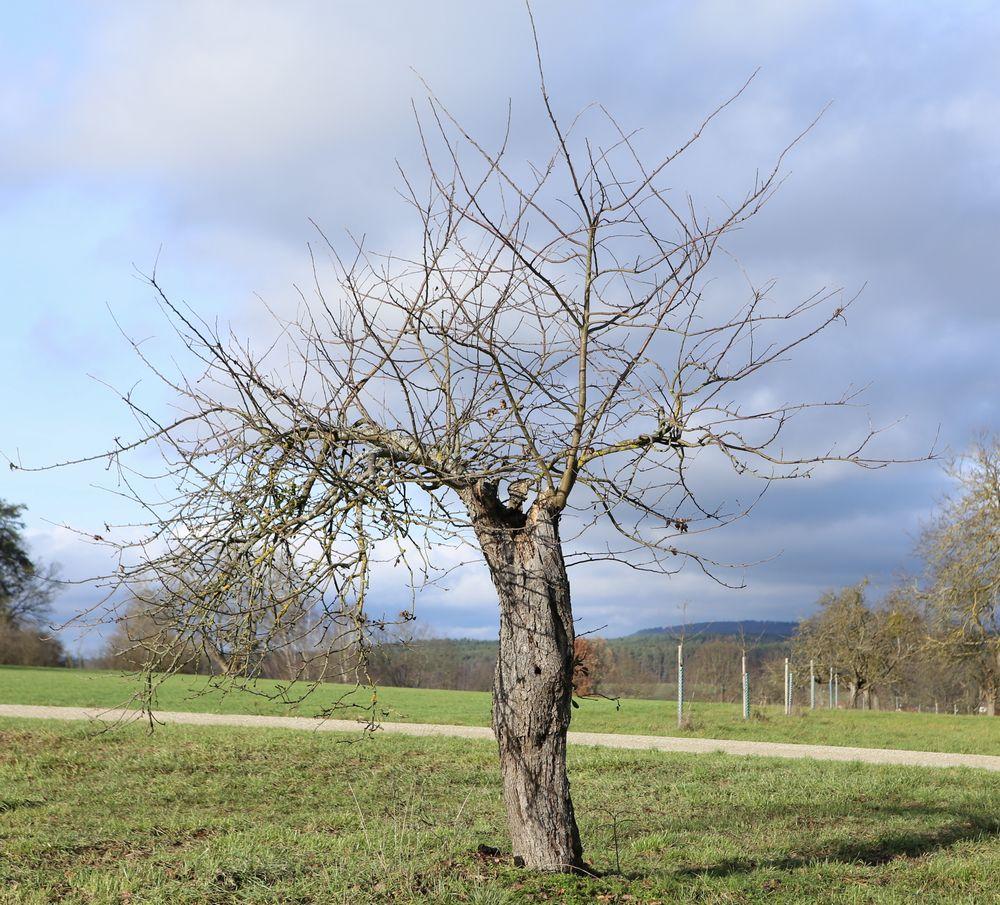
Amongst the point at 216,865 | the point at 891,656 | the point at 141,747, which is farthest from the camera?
the point at 891,656

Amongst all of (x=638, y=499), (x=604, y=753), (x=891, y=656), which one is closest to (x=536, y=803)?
(x=638, y=499)

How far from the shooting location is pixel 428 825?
8.05 metres

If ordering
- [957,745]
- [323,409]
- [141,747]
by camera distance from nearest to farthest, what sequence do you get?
[323,409] < [141,747] < [957,745]

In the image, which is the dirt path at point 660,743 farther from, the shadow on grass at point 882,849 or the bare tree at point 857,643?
the bare tree at point 857,643

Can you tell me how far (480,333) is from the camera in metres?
5.73

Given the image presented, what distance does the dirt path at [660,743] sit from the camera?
15.6 meters

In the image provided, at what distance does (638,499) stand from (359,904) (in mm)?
2943

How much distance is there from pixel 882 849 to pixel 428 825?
399 cm

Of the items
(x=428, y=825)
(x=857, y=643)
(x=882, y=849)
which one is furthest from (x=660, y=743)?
(x=857, y=643)

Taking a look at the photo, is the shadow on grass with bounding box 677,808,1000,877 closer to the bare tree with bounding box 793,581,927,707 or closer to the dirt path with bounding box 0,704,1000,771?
the dirt path with bounding box 0,704,1000,771

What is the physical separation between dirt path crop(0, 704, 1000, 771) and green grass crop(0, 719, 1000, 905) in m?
1.61

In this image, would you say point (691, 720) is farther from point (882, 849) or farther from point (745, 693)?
point (882, 849)

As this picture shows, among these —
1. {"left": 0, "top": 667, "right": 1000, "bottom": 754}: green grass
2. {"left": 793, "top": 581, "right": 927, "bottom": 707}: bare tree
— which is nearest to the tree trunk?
{"left": 0, "top": 667, "right": 1000, "bottom": 754}: green grass

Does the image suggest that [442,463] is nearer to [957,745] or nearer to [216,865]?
[216,865]
